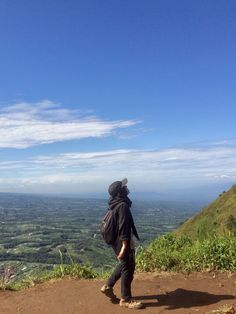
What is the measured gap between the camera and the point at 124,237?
23.2ft

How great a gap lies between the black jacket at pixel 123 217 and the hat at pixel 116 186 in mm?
89

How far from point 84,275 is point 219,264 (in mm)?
2647

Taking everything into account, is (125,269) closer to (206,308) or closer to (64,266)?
(206,308)

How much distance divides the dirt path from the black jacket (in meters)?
1.16

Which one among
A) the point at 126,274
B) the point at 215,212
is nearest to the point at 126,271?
the point at 126,274

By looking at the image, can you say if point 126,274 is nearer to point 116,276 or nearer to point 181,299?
point 116,276

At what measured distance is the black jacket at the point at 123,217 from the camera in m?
7.10

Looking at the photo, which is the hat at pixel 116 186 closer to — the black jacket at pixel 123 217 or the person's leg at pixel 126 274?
the black jacket at pixel 123 217

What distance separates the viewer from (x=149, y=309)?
705 cm

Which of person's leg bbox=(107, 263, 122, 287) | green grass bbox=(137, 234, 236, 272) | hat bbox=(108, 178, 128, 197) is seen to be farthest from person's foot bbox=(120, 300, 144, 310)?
green grass bbox=(137, 234, 236, 272)

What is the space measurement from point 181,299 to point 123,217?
1661mm

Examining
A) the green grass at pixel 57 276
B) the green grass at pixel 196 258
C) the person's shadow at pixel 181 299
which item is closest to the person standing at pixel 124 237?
the person's shadow at pixel 181 299

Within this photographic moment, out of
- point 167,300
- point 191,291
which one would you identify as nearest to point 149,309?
point 167,300

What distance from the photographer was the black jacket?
23.3ft
